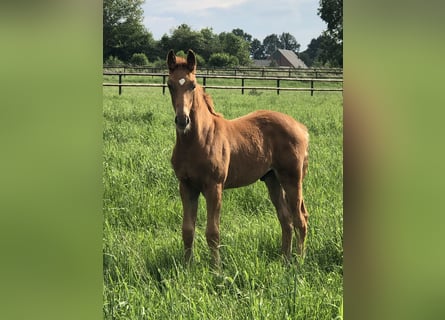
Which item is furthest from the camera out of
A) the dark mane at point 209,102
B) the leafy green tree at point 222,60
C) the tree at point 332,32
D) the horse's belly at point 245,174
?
the horse's belly at point 245,174

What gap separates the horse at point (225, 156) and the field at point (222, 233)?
49 millimetres

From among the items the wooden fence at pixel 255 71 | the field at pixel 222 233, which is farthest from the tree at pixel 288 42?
the field at pixel 222 233

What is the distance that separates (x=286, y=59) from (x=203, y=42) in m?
0.29

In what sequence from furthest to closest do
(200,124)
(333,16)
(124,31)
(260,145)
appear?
(260,145) → (200,124) → (124,31) → (333,16)

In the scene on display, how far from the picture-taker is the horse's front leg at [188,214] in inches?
61.6

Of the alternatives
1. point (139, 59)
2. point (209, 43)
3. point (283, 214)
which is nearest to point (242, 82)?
point (209, 43)

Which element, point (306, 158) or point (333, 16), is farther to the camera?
point (306, 158)

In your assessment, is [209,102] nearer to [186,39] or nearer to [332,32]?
[186,39]

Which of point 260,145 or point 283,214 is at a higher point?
point 260,145

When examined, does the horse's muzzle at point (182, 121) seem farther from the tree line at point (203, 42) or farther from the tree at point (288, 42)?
the tree at point (288, 42)

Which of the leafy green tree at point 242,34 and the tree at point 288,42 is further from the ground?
the leafy green tree at point 242,34

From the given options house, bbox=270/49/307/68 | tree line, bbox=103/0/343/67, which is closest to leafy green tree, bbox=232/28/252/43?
tree line, bbox=103/0/343/67

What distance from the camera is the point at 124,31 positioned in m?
1.35

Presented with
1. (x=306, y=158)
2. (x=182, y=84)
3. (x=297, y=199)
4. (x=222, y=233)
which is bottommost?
(x=222, y=233)
